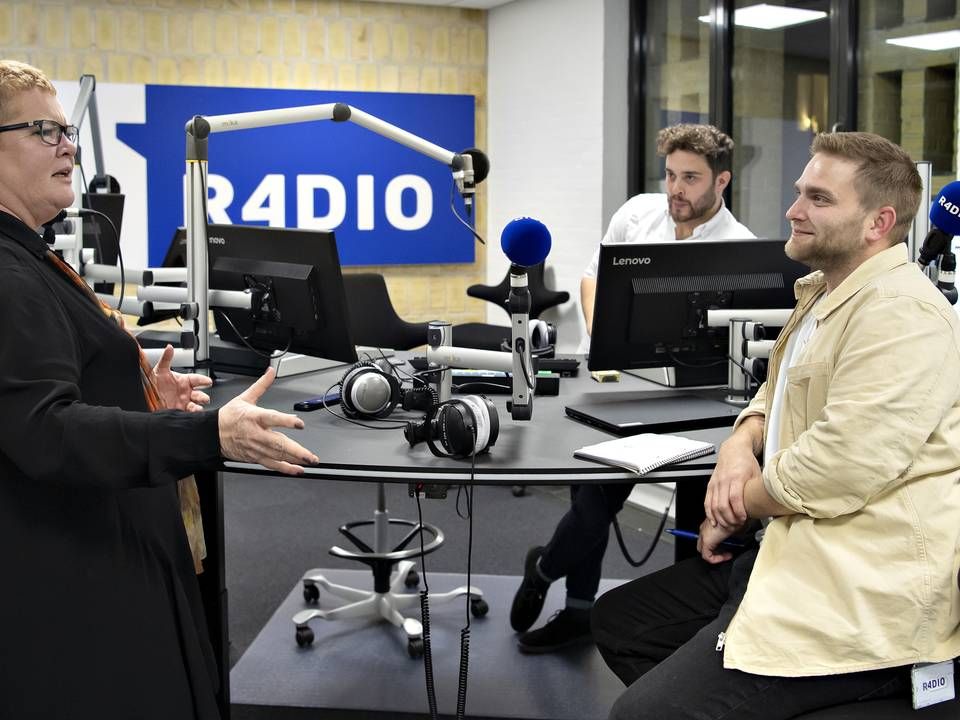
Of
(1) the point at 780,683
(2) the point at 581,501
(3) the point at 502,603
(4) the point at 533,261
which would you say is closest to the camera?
(1) the point at 780,683

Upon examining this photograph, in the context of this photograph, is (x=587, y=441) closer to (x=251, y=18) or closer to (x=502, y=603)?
(x=502, y=603)

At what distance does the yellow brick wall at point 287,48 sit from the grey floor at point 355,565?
4.77 feet

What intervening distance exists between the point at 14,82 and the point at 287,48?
4.20m

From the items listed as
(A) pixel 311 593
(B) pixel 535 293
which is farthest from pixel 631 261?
(B) pixel 535 293

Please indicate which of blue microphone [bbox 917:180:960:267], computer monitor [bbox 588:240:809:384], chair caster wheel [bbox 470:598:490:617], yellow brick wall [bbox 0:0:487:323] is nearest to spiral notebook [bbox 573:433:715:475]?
computer monitor [bbox 588:240:809:384]

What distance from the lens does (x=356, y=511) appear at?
478cm

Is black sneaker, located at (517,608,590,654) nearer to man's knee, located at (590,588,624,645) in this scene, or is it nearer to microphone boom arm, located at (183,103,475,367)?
man's knee, located at (590,588,624,645)

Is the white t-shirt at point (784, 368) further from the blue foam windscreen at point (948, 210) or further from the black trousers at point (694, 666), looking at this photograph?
the blue foam windscreen at point (948, 210)

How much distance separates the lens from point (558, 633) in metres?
3.26

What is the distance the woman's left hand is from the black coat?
0.34 meters

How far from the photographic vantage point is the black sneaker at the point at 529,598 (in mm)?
3293

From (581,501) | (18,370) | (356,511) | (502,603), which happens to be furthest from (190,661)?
(356,511)

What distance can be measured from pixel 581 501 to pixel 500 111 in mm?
3401

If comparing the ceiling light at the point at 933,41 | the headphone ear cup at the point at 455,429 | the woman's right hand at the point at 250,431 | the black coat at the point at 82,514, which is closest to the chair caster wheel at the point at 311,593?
the headphone ear cup at the point at 455,429
